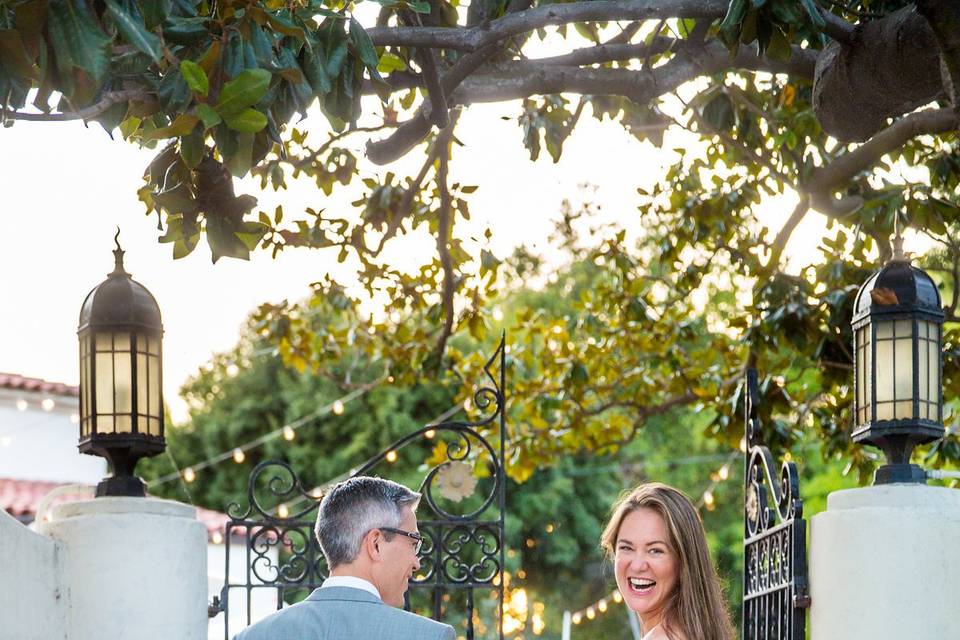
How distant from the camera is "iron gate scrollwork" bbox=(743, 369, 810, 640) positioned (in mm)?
4727

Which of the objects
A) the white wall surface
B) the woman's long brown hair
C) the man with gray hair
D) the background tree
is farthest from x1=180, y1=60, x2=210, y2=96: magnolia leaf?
the white wall surface

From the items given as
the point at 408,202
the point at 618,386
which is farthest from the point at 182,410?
the point at 408,202

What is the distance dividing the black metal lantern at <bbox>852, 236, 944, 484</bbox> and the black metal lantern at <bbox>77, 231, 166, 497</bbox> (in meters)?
2.51

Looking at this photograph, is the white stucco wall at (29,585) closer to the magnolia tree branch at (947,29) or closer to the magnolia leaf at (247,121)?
the magnolia leaf at (247,121)

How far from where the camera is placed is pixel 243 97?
140 inches

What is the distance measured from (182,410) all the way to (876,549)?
84.8 feet

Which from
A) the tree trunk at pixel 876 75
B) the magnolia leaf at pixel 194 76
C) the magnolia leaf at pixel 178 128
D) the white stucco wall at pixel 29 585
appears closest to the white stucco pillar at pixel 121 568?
the white stucco wall at pixel 29 585

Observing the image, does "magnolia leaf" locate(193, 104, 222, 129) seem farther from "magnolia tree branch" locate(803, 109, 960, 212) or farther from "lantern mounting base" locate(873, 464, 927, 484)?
"magnolia tree branch" locate(803, 109, 960, 212)

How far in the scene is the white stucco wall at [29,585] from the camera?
14.8ft

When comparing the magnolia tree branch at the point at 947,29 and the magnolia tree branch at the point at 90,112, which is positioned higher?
the magnolia tree branch at the point at 947,29

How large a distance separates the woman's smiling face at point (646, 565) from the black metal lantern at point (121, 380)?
2.12 m

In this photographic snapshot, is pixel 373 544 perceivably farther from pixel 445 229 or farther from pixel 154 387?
pixel 445 229

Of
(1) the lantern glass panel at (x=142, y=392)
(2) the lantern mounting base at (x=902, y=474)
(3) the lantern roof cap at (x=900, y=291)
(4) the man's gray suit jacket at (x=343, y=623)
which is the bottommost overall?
(4) the man's gray suit jacket at (x=343, y=623)

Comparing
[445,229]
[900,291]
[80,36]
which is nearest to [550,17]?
[900,291]
